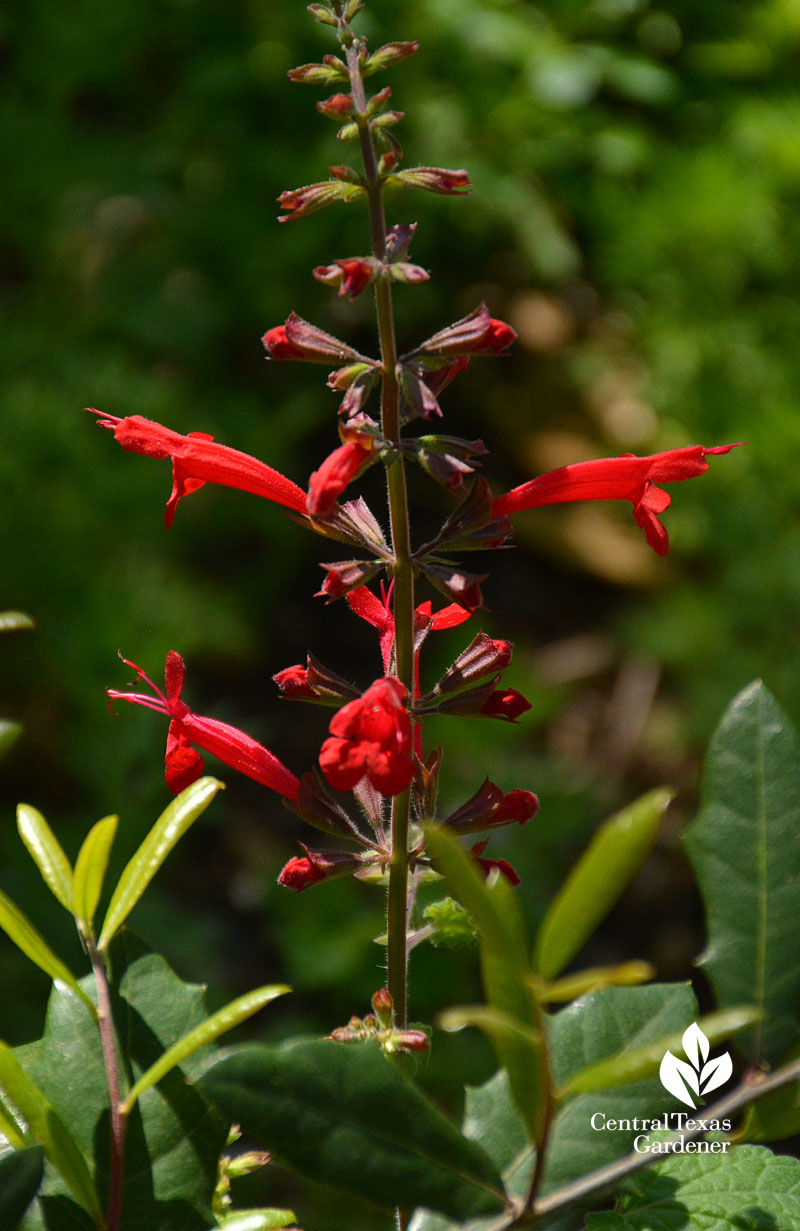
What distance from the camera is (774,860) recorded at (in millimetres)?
790

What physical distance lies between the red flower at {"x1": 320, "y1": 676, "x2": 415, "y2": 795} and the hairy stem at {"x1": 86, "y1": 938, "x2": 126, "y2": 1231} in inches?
9.7

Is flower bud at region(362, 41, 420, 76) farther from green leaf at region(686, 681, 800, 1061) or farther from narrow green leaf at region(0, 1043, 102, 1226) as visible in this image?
narrow green leaf at region(0, 1043, 102, 1226)

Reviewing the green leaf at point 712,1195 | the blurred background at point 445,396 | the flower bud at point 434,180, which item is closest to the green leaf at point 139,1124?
the green leaf at point 712,1195

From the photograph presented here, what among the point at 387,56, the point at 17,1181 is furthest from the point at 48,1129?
the point at 387,56

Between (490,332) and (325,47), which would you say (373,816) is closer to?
(490,332)

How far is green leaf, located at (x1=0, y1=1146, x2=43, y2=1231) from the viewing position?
68cm

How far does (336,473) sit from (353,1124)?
1.64 ft

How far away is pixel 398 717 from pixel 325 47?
12.4 feet

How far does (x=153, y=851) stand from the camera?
81 centimetres

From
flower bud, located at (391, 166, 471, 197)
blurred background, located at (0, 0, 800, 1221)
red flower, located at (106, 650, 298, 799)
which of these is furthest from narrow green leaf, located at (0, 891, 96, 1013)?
blurred background, located at (0, 0, 800, 1221)

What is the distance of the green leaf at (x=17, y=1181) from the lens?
68 centimetres

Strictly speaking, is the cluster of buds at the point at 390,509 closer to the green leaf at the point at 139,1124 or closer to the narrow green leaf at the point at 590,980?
the green leaf at the point at 139,1124

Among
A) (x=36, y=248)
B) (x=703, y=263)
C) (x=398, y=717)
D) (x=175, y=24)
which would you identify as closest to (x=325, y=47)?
(x=175, y=24)

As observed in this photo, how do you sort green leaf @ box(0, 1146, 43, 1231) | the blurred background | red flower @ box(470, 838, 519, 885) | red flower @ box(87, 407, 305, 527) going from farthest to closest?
the blurred background
red flower @ box(87, 407, 305, 527)
red flower @ box(470, 838, 519, 885)
green leaf @ box(0, 1146, 43, 1231)
